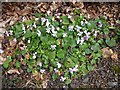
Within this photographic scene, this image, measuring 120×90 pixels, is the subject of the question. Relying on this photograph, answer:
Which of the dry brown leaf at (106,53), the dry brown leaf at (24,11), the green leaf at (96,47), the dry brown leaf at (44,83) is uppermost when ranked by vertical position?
the dry brown leaf at (24,11)

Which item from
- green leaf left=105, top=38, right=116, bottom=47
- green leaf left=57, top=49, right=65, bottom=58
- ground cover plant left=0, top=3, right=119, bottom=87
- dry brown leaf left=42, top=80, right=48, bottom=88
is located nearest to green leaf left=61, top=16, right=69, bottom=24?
ground cover plant left=0, top=3, right=119, bottom=87

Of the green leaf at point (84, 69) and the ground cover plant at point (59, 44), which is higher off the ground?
the ground cover plant at point (59, 44)

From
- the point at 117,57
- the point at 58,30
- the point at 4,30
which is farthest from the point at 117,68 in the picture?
the point at 4,30

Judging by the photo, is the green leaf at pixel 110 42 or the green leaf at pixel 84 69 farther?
the green leaf at pixel 110 42

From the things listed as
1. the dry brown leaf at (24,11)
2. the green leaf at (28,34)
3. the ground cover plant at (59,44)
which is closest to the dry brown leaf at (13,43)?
the ground cover plant at (59,44)

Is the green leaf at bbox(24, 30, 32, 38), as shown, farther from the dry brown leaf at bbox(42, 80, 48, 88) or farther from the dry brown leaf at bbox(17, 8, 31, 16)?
the dry brown leaf at bbox(42, 80, 48, 88)

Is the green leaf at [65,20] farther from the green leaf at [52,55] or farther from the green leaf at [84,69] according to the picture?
the green leaf at [84,69]

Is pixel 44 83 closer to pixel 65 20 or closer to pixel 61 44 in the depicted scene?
pixel 61 44

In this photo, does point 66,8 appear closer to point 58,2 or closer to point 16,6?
point 58,2

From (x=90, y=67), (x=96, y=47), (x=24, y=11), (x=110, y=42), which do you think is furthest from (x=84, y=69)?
(x=24, y=11)
